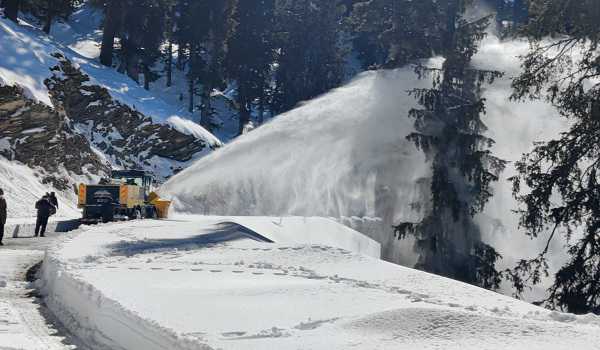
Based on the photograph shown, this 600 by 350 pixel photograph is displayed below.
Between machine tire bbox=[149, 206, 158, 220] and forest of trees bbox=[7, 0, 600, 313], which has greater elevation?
forest of trees bbox=[7, 0, 600, 313]

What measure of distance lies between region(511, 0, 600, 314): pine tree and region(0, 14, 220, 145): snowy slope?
2701cm

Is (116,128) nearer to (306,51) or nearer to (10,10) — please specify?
(10,10)

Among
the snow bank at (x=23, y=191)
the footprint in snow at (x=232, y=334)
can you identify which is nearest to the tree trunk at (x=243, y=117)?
the snow bank at (x=23, y=191)

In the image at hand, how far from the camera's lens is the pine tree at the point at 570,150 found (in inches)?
632

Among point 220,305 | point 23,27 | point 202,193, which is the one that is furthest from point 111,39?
point 220,305

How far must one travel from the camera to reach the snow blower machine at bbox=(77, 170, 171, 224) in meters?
28.3

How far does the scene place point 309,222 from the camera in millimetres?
24141

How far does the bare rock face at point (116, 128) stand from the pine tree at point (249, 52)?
46.1ft

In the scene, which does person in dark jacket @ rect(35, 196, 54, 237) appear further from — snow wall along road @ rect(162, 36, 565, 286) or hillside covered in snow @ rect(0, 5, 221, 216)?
hillside covered in snow @ rect(0, 5, 221, 216)

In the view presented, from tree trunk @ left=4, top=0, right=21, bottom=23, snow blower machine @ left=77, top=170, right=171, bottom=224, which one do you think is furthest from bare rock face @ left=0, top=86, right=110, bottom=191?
tree trunk @ left=4, top=0, right=21, bottom=23

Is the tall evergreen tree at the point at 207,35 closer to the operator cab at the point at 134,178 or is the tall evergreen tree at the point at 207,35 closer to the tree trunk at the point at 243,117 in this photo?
the tree trunk at the point at 243,117

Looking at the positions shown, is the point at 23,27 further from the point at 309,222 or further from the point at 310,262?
the point at 310,262

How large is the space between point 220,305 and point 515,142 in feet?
72.3

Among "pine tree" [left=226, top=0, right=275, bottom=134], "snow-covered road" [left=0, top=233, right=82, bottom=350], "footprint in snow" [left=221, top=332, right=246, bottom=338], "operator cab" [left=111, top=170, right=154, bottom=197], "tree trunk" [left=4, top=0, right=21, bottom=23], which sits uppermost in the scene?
"pine tree" [left=226, top=0, right=275, bottom=134]
